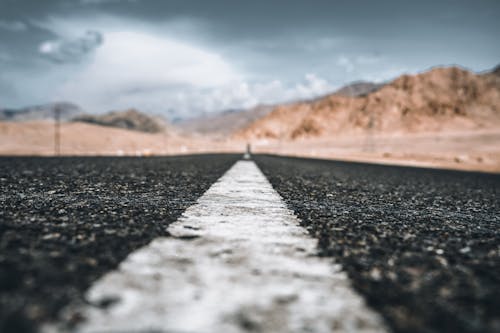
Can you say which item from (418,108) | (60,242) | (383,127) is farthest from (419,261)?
(418,108)

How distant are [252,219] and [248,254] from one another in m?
0.84

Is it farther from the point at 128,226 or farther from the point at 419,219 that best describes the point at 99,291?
the point at 419,219

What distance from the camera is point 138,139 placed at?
89188mm

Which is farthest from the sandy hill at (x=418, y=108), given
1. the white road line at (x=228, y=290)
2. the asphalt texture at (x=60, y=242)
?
the white road line at (x=228, y=290)

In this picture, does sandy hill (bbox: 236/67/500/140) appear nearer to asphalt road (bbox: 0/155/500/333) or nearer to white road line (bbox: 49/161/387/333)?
asphalt road (bbox: 0/155/500/333)

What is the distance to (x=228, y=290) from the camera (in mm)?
1192

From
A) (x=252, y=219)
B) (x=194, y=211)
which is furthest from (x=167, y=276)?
(x=194, y=211)

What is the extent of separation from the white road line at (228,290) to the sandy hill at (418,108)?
3733 inches

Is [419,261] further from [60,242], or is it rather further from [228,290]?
[60,242]

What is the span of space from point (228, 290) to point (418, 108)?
395 ft

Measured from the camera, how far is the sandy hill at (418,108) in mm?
98938

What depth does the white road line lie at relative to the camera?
3.25 ft

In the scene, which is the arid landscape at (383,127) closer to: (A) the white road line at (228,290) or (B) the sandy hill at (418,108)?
(B) the sandy hill at (418,108)

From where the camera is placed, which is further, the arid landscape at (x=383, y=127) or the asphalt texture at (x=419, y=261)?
the arid landscape at (x=383, y=127)
